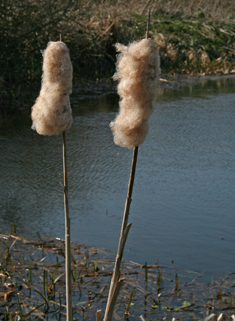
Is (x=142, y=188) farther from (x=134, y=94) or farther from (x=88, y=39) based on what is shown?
(x=88, y=39)

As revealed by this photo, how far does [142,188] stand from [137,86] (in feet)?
8.90

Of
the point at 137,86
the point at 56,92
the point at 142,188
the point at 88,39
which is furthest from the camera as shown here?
the point at 88,39

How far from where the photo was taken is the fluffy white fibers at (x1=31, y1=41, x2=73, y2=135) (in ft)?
5.34

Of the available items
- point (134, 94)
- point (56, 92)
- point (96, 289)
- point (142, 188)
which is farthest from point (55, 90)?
point (142, 188)

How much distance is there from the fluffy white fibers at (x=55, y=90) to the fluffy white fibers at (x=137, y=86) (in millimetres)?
201

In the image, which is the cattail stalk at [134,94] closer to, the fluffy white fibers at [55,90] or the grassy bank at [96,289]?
the fluffy white fibers at [55,90]

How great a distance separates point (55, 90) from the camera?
5.38 feet

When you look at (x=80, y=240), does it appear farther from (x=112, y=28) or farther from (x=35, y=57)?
(x=112, y=28)

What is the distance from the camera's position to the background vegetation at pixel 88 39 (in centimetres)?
768

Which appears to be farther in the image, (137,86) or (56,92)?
(56,92)

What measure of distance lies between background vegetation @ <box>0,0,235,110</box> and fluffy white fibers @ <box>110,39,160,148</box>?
3.28m

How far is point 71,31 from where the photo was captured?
28.6ft

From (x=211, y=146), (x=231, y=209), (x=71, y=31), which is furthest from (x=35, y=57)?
(x=231, y=209)

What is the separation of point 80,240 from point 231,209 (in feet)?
4.23
